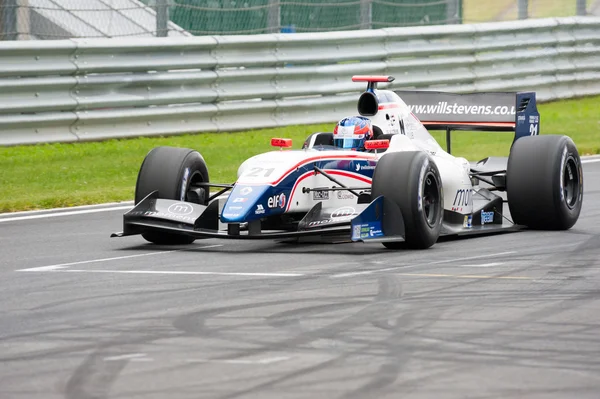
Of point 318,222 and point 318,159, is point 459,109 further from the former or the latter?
point 318,222

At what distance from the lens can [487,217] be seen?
37.3 ft

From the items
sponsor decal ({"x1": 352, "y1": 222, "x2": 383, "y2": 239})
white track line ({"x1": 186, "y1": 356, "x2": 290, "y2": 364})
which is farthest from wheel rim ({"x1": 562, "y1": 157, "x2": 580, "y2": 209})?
white track line ({"x1": 186, "y1": 356, "x2": 290, "y2": 364})

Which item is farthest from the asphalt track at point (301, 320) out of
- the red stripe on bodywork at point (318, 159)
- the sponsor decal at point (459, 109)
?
the sponsor decal at point (459, 109)

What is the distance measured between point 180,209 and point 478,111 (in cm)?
363

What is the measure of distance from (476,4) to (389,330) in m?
28.6

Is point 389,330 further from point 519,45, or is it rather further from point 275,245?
point 519,45

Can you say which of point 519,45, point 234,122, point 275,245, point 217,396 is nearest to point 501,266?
point 275,245

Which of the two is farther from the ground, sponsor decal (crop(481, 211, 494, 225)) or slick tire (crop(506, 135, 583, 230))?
slick tire (crop(506, 135, 583, 230))

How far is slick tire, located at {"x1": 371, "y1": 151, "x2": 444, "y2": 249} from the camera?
9.62 metres

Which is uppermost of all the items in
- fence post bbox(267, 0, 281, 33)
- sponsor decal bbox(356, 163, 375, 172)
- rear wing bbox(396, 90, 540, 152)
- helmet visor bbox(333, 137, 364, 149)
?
fence post bbox(267, 0, 281, 33)

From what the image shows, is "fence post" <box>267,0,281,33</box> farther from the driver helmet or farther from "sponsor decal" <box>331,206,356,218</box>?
"sponsor decal" <box>331,206,356,218</box>

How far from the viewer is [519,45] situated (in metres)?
22.8

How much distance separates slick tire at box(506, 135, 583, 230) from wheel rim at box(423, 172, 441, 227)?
3.71ft

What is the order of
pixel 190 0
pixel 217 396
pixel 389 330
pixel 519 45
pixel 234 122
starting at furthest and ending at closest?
pixel 519 45 → pixel 190 0 → pixel 234 122 → pixel 389 330 → pixel 217 396
